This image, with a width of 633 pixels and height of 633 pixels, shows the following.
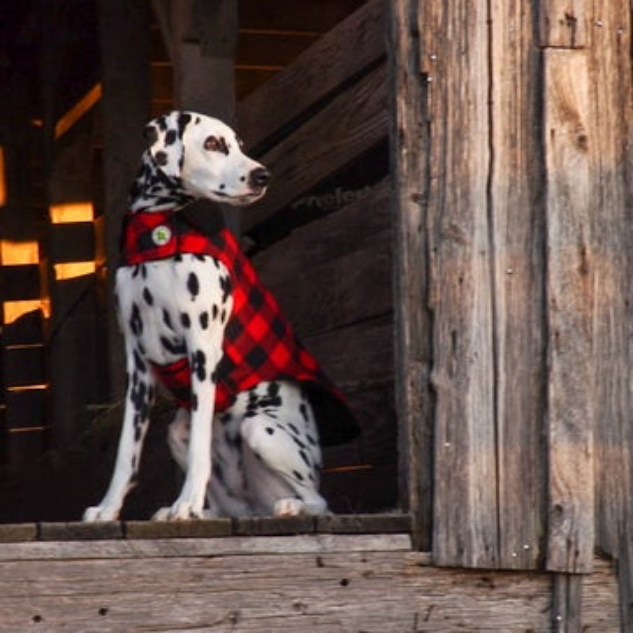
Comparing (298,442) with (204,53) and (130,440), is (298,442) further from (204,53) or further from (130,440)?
(204,53)

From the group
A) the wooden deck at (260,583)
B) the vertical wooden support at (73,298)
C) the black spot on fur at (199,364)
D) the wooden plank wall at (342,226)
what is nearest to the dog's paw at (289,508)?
the wooden deck at (260,583)

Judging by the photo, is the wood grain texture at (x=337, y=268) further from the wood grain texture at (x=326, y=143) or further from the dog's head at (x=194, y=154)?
the dog's head at (x=194, y=154)

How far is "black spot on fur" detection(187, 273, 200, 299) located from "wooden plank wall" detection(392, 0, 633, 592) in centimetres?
68

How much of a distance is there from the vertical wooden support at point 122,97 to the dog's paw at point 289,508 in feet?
11.4

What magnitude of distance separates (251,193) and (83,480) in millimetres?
3763

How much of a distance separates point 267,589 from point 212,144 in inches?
56.4

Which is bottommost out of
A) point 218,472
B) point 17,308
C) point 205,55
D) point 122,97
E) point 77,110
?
point 218,472

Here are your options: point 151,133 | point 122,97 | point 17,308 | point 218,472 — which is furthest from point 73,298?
point 151,133

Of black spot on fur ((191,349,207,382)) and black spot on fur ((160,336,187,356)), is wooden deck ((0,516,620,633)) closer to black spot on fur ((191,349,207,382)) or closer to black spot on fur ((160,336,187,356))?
black spot on fur ((191,349,207,382))

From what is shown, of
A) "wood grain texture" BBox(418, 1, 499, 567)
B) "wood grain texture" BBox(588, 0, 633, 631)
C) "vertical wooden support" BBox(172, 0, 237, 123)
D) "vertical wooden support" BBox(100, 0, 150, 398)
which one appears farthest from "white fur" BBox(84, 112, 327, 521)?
"vertical wooden support" BBox(100, 0, 150, 398)

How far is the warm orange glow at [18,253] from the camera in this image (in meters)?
13.9

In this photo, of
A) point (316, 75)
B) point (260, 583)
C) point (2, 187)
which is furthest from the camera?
point (2, 187)

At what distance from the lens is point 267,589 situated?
7.03m

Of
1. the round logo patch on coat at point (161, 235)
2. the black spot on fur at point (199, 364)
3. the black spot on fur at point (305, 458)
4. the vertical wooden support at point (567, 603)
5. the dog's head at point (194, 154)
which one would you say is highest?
the dog's head at point (194, 154)
